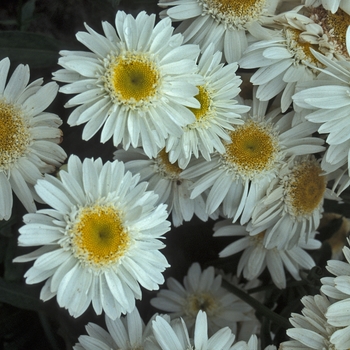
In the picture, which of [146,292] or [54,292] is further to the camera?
[146,292]

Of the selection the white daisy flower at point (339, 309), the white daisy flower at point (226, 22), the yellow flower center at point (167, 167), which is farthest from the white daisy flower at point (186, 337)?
the white daisy flower at point (226, 22)

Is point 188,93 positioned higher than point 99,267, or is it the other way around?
point 188,93

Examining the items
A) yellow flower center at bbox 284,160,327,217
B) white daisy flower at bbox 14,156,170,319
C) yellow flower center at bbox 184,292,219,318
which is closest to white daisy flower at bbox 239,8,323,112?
yellow flower center at bbox 284,160,327,217

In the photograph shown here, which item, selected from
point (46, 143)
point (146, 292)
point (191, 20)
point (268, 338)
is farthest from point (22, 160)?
point (268, 338)

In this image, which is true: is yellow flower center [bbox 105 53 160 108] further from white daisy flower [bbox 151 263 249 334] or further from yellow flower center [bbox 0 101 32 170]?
white daisy flower [bbox 151 263 249 334]

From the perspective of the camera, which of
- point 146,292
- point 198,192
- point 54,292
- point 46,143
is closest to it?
point 54,292

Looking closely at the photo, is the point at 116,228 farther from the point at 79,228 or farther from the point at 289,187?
the point at 289,187

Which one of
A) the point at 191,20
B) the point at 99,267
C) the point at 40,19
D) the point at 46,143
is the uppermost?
the point at 40,19

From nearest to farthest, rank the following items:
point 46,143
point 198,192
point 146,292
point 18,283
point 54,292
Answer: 1. point 54,292
2. point 46,143
3. point 198,192
4. point 18,283
5. point 146,292
